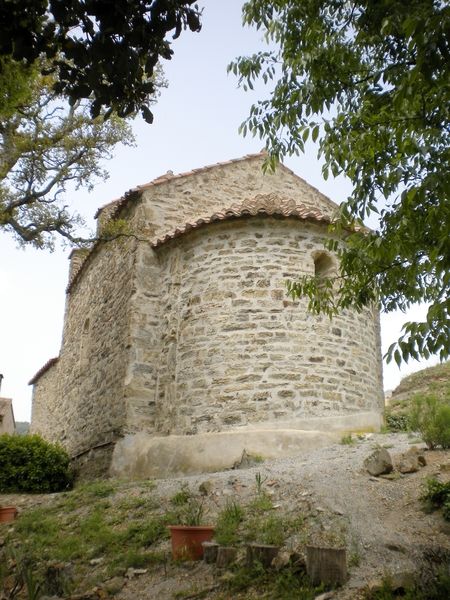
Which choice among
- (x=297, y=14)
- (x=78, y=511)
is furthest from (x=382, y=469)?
(x=297, y=14)

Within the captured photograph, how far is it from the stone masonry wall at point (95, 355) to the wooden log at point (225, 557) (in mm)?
6082

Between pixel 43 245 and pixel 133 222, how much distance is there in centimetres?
196

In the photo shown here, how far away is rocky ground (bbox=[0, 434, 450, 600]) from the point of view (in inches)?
185

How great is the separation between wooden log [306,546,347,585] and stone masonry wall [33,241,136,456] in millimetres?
6927

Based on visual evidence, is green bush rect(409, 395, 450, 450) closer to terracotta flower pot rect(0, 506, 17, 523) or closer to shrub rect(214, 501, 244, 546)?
shrub rect(214, 501, 244, 546)

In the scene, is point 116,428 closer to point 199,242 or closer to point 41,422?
point 199,242

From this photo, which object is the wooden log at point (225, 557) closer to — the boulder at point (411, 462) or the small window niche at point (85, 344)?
the boulder at point (411, 462)

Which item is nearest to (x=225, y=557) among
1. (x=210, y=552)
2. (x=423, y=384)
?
(x=210, y=552)

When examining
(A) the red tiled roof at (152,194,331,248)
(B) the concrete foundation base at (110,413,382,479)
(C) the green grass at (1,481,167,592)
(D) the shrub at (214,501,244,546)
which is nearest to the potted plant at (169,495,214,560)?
(D) the shrub at (214,501,244,546)

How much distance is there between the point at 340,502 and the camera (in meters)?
5.98

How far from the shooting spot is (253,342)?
33.1 feet

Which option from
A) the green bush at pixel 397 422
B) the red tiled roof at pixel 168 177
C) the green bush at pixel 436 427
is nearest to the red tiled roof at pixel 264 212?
the red tiled roof at pixel 168 177

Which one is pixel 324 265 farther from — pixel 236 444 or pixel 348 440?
pixel 236 444

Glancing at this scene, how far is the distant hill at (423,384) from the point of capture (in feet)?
53.2
